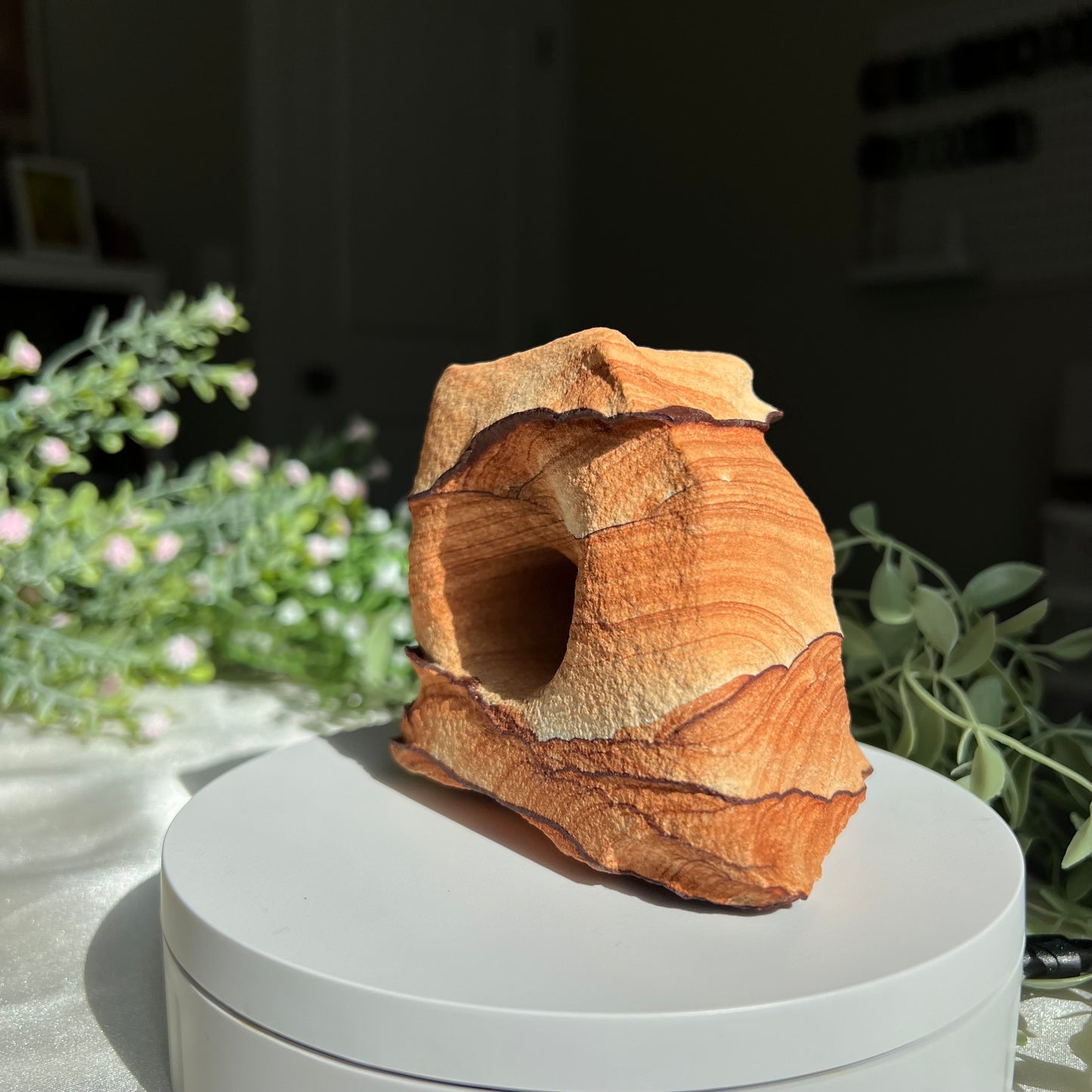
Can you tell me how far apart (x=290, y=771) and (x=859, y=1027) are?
38cm

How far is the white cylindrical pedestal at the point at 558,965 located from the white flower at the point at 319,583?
568 millimetres

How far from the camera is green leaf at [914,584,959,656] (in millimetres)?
718

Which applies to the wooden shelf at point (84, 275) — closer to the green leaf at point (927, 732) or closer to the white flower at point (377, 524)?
the white flower at point (377, 524)

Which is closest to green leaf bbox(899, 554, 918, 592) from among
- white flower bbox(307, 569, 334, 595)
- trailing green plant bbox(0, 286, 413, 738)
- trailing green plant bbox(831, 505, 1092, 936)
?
trailing green plant bbox(831, 505, 1092, 936)

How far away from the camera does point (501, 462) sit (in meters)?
0.60

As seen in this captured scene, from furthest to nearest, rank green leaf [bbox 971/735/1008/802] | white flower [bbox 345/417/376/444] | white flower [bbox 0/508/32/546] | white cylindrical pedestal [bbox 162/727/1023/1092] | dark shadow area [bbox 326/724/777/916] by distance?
1. white flower [bbox 345/417/376/444]
2. white flower [bbox 0/508/32/546]
3. green leaf [bbox 971/735/1008/802]
4. dark shadow area [bbox 326/724/777/916]
5. white cylindrical pedestal [bbox 162/727/1023/1092]

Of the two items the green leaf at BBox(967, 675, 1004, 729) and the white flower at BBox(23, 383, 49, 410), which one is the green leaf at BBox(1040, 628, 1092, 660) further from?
the white flower at BBox(23, 383, 49, 410)

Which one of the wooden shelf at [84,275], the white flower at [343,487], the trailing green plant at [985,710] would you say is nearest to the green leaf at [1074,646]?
the trailing green plant at [985,710]

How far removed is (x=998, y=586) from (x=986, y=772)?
186 millimetres

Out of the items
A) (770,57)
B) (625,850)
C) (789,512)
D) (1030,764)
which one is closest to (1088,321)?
(770,57)

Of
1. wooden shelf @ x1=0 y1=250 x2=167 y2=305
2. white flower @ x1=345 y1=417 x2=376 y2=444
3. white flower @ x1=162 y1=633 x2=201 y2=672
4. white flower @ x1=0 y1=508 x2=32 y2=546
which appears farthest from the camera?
wooden shelf @ x1=0 y1=250 x2=167 y2=305

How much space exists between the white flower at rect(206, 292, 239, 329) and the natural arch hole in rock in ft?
1.95

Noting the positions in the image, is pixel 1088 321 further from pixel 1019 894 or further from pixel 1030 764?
pixel 1019 894

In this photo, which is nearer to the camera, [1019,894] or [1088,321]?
[1019,894]
